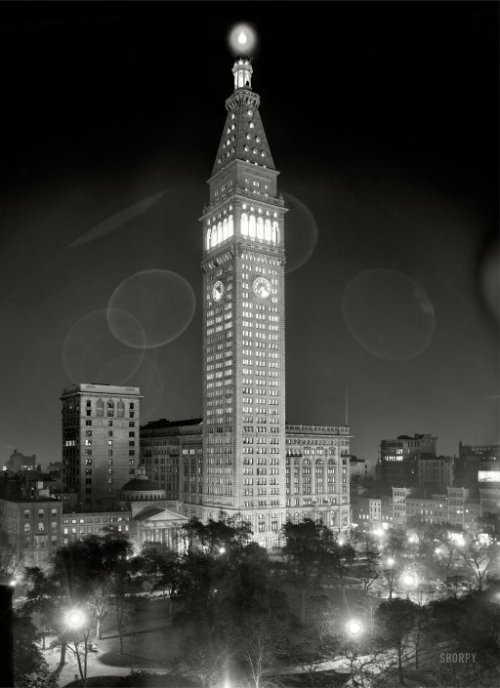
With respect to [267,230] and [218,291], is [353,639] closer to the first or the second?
[218,291]

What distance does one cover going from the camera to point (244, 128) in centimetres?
16050

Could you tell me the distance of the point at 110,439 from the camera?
6398 inches

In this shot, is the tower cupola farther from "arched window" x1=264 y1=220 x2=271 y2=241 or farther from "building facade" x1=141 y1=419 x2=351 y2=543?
"building facade" x1=141 y1=419 x2=351 y2=543

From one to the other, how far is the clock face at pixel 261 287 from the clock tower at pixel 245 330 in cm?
24

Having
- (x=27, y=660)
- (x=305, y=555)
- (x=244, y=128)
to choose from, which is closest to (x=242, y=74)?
(x=244, y=128)

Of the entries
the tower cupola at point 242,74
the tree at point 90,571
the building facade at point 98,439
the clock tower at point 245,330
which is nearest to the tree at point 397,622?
the tree at point 90,571

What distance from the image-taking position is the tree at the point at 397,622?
2462 inches

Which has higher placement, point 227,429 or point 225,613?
point 227,429

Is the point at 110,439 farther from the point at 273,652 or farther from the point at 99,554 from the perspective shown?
the point at 273,652

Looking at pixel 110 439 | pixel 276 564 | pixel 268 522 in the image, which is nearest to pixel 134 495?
pixel 110 439

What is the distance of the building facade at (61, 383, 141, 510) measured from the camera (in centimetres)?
15750

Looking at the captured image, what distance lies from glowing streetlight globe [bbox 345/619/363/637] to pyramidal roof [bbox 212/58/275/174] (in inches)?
4494

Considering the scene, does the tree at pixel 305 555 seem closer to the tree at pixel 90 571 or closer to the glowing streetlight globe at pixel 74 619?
the tree at pixel 90 571

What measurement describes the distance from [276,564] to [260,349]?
66.6m
